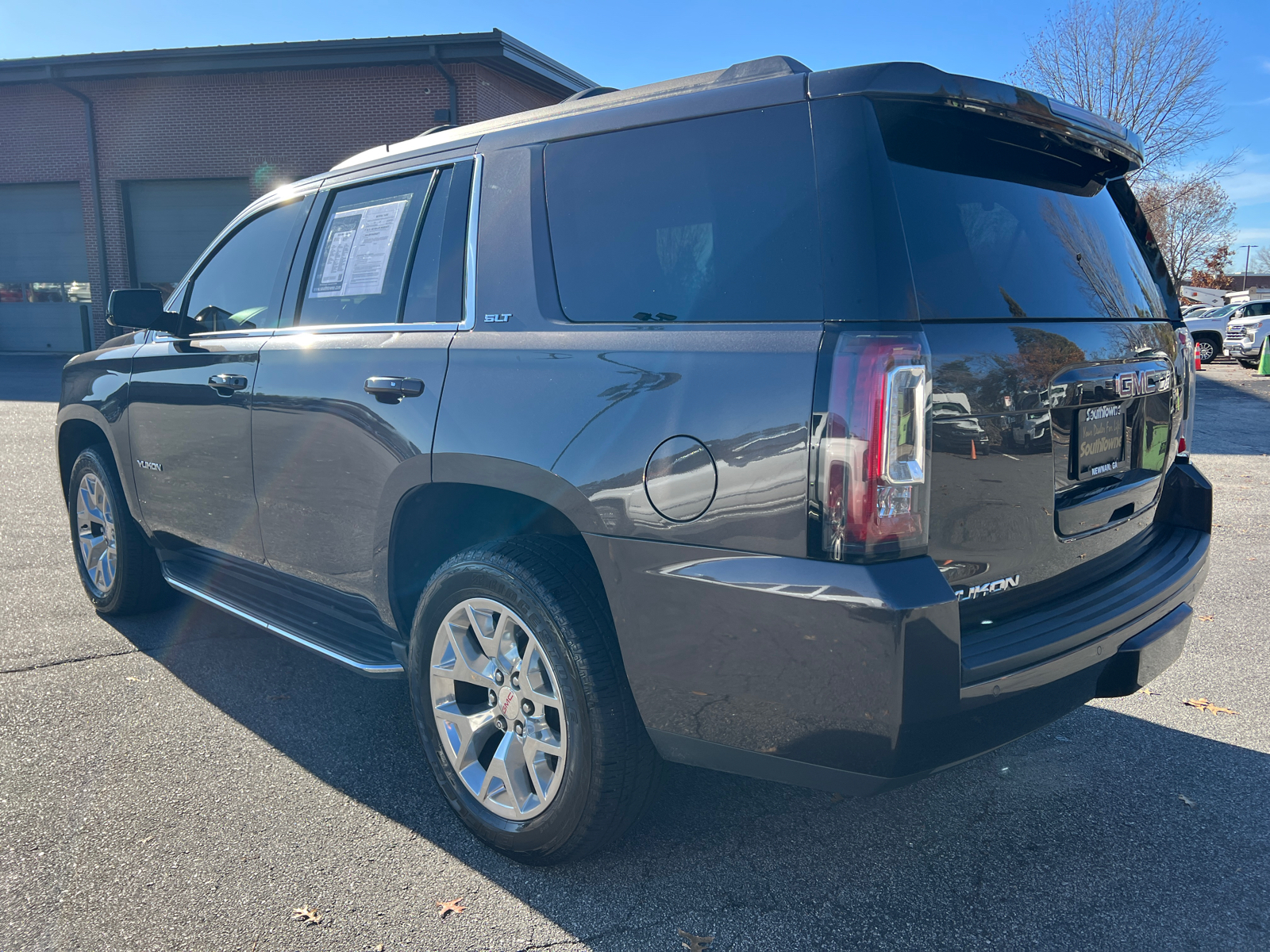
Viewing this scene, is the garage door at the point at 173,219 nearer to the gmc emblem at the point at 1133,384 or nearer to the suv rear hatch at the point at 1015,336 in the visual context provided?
the suv rear hatch at the point at 1015,336

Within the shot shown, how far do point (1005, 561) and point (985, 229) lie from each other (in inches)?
31.4

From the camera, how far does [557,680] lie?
93.1 inches

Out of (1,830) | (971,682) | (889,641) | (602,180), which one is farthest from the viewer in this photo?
(1,830)

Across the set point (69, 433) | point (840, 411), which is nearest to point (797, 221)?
point (840, 411)

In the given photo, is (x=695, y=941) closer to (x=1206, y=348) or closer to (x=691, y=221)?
(x=691, y=221)

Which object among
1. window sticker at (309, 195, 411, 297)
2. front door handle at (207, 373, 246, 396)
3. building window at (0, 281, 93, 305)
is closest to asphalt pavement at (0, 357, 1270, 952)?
front door handle at (207, 373, 246, 396)

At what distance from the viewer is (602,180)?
2516mm

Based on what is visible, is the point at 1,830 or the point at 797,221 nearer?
the point at 797,221

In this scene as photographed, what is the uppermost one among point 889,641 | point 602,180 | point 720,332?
point 602,180

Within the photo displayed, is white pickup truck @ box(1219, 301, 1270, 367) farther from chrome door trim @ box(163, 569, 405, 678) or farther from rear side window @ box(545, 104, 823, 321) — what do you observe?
chrome door trim @ box(163, 569, 405, 678)

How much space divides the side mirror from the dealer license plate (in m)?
3.43

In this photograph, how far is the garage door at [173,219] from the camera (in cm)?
2258

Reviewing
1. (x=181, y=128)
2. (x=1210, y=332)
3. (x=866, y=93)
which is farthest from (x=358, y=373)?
(x=1210, y=332)

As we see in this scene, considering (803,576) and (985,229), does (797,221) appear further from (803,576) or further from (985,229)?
(803,576)
